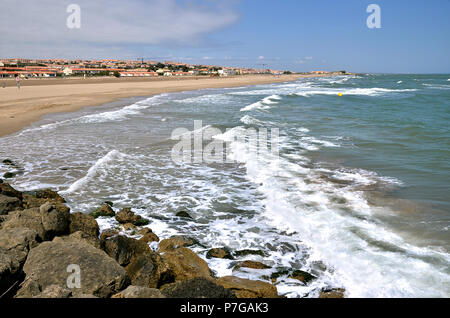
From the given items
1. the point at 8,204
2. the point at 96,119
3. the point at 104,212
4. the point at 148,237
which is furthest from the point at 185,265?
the point at 96,119

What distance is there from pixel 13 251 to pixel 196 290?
104 inches

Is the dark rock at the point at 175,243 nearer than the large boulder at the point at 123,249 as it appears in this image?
No

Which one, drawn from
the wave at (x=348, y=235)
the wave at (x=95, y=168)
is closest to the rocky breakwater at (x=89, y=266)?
the wave at (x=348, y=235)

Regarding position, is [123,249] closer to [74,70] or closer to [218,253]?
[218,253]

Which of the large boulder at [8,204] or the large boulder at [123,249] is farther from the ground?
the large boulder at [8,204]

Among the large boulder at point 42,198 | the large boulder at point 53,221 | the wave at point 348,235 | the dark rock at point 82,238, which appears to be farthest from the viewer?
the large boulder at point 42,198

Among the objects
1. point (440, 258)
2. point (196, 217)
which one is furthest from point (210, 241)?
point (440, 258)

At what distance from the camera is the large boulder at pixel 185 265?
465 centimetres

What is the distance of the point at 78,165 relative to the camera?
10805mm

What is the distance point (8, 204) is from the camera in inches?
246

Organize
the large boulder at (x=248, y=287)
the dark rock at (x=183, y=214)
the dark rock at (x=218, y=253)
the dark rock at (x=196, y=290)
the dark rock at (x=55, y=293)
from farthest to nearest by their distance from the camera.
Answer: the dark rock at (x=183, y=214), the dark rock at (x=218, y=253), the large boulder at (x=248, y=287), the dark rock at (x=196, y=290), the dark rock at (x=55, y=293)

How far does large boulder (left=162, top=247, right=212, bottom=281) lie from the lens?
4648 millimetres

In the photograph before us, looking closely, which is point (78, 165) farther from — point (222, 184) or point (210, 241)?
point (210, 241)

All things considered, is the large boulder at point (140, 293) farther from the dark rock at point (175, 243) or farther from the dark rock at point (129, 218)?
the dark rock at point (129, 218)
